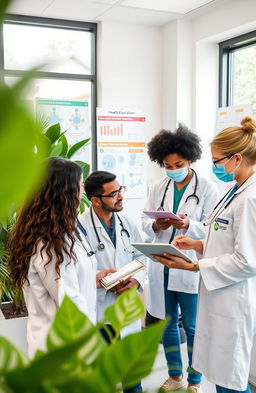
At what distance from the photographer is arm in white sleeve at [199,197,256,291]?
1769 mm

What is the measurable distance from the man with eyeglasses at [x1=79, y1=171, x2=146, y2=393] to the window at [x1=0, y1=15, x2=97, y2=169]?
222 cm

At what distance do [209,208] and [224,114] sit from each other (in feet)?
5.35

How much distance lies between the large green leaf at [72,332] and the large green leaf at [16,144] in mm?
188

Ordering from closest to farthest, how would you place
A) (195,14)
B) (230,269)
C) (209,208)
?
(230,269) < (209,208) < (195,14)

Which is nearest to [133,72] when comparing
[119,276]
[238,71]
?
[238,71]

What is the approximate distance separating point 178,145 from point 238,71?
6.05 ft

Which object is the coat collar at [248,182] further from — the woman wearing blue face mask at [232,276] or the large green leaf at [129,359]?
the large green leaf at [129,359]

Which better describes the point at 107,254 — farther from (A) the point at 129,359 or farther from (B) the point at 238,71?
(B) the point at 238,71

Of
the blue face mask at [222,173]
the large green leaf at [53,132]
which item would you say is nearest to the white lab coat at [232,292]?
the blue face mask at [222,173]

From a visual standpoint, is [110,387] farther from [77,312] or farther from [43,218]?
[43,218]

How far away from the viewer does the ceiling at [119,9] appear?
142 inches

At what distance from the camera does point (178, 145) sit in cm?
270

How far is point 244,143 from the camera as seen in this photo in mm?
1878

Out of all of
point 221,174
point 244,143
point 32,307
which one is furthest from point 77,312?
point 221,174
